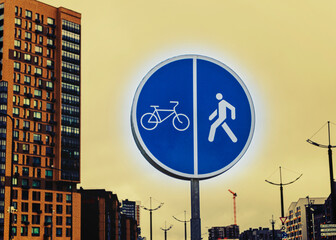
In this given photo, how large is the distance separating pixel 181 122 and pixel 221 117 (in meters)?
0.33

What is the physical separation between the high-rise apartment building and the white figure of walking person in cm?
17299

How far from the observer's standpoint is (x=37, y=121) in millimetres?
185875

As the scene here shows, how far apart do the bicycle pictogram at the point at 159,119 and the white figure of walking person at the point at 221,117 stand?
8.1 inches

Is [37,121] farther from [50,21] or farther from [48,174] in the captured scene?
[50,21]

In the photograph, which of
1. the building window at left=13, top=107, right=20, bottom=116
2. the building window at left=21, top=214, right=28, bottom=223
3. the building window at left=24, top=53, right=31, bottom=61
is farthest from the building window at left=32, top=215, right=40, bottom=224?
the building window at left=24, top=53, right=31, bottom=61

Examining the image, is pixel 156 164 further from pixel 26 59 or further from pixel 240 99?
pixel 26 59

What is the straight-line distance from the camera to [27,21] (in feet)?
619

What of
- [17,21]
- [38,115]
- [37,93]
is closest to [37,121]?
[38,115]

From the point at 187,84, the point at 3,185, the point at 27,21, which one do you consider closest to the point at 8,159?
the point at 3,185

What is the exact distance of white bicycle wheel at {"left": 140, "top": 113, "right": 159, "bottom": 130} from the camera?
17.8 ft

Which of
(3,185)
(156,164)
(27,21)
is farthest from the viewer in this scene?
(27,21)

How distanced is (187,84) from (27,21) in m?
189

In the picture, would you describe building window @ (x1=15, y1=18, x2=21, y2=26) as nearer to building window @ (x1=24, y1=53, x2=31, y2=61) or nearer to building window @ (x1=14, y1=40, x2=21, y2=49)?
building window @ (x1=14, y1=40, x2=21, y2=49)

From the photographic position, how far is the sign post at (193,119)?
5418 mm
